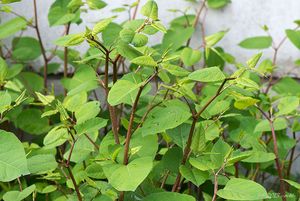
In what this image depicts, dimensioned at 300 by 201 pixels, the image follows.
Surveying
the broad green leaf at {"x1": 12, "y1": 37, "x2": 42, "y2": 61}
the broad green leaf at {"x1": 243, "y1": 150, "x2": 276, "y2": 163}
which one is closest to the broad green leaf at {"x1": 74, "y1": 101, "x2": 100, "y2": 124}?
the broad green leaf at {"x1": 243, "y1": 150, "x2": 276, "y2": 163}

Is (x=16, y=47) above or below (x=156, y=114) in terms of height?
below

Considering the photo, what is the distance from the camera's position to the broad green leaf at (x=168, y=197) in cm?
90

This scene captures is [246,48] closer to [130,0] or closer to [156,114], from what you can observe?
[130,0]

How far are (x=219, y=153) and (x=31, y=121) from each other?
30.9 inches

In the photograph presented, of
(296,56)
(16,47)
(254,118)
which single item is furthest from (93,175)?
(296,56)

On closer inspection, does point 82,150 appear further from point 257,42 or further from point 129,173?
point 257,42

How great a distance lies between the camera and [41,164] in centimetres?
97

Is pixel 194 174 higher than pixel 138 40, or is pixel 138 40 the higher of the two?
pixel 138 40

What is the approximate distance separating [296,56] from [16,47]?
95 centimetres

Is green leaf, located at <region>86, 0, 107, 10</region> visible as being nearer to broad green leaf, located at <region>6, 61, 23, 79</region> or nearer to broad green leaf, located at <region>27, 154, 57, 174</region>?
broad green leaf, located at <region>6, 61, 23, 79</region>

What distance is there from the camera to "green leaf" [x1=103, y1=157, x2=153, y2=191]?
2.71 ft

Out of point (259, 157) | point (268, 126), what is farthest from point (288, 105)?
point (259, 157)

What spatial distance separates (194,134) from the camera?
0.98m

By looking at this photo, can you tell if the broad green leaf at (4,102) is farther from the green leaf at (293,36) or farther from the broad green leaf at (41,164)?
the green leaf at (293,36)
